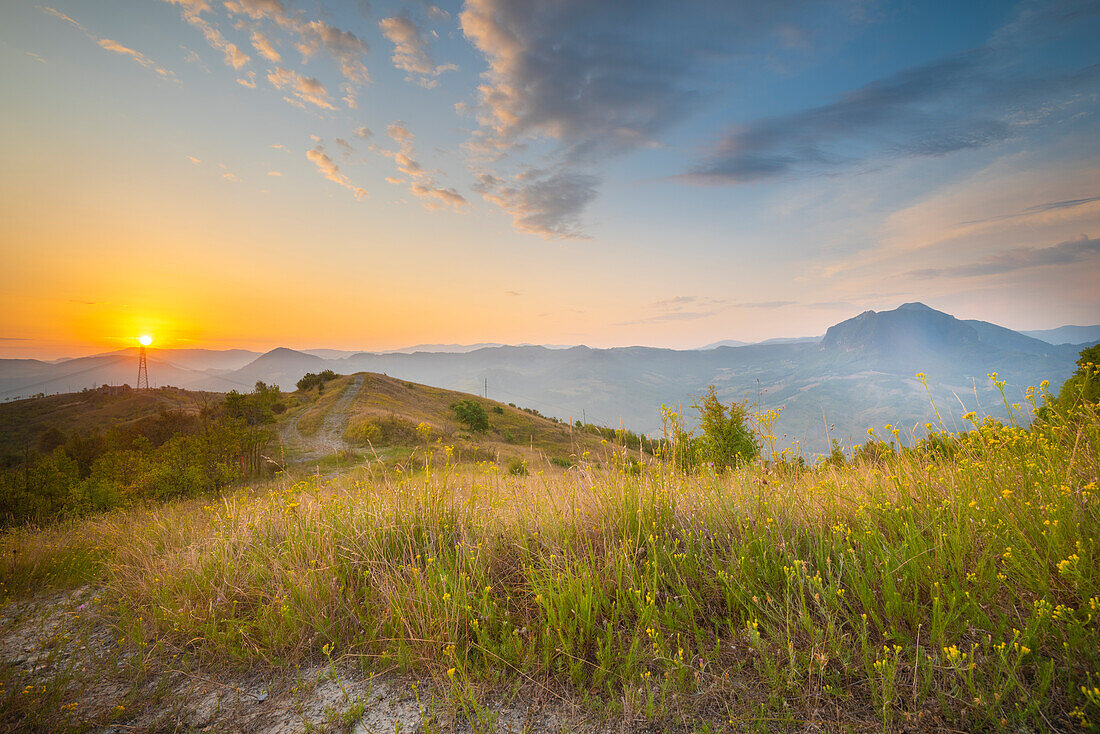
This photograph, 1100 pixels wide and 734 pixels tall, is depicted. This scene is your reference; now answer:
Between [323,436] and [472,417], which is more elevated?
[323,436]

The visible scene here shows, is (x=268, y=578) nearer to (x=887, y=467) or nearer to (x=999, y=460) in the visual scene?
(x=887, y=467)

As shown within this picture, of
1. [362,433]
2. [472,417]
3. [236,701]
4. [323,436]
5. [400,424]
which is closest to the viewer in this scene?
[236,701]

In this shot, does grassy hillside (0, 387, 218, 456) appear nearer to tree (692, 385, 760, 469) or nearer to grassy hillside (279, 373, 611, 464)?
grassy hillside (279, 373, 611, 464)

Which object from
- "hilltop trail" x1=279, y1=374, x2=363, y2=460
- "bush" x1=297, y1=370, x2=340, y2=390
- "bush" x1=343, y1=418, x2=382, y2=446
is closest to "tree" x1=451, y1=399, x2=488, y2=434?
"hilltop trail" x1=279, y1=374, x2=363, y2=460

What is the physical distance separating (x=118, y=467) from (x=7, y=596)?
14426 mm

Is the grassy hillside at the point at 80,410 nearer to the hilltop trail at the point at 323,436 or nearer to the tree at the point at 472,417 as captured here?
the hilltop trail at the point at 323,436

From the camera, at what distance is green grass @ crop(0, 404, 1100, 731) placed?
7.61 feet

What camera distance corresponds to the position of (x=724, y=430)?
1588 cm

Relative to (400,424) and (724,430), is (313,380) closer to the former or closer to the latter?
(400,424)

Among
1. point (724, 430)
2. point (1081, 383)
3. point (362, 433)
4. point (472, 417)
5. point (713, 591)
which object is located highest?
point (1081, 383)

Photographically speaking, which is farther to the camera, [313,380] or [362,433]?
[313,380]

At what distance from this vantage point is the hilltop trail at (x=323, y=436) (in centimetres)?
2624

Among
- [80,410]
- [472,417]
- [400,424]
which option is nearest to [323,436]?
[400,424]

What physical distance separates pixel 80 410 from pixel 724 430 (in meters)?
93.9
